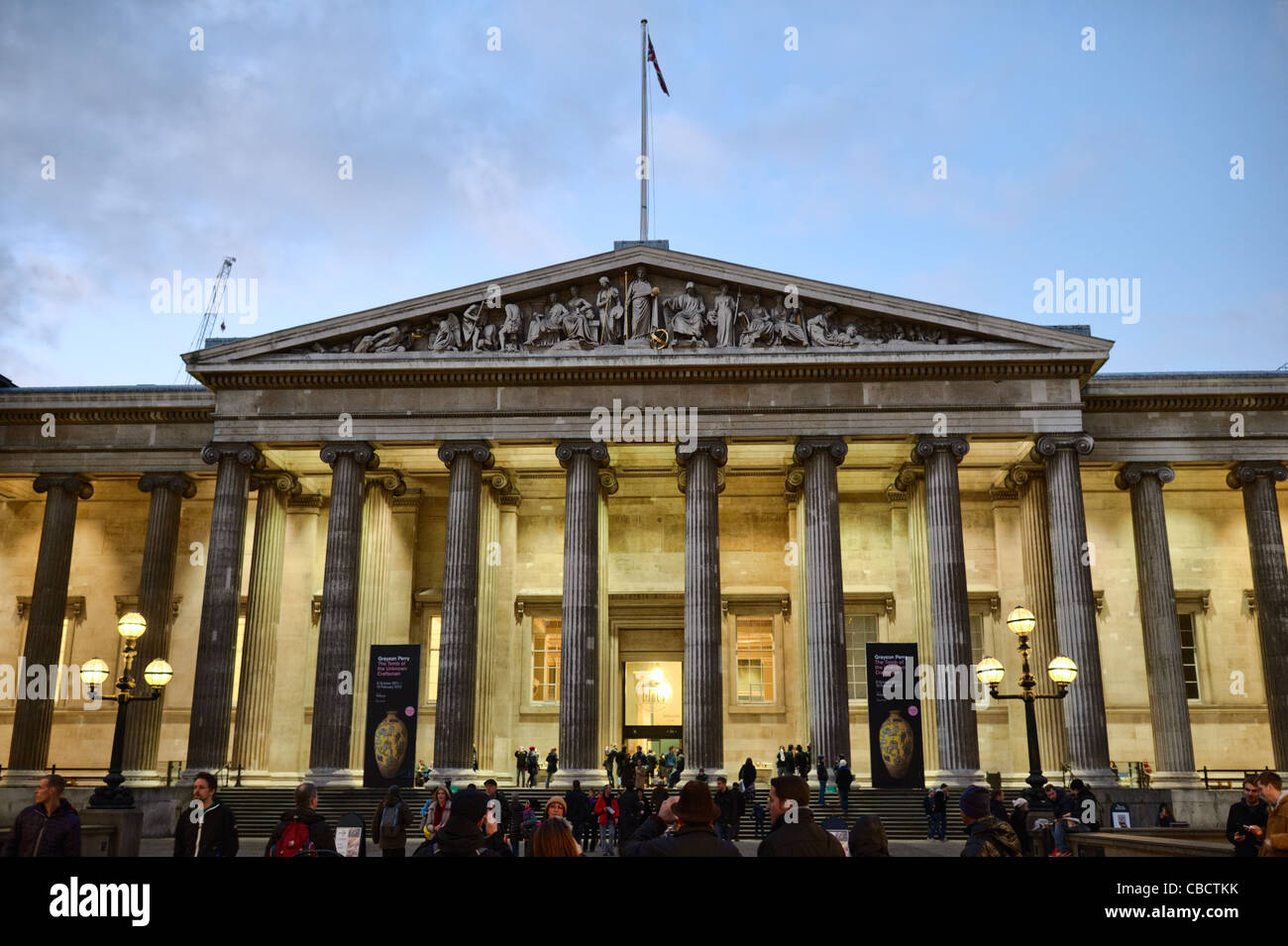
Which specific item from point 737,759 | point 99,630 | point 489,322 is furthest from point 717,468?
point 99,630

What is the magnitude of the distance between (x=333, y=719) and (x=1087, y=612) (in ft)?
68.7

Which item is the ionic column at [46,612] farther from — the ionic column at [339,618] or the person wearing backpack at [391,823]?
the person wearing backpack at [391,823]

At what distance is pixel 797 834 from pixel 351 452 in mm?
27549

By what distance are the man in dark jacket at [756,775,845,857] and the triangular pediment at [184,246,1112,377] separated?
25275 mm

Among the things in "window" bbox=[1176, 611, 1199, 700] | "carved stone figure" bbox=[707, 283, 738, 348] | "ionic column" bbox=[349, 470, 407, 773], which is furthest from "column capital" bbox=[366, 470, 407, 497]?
"window" bbox=[1176, 611, 1199, 700]

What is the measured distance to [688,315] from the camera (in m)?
32.2

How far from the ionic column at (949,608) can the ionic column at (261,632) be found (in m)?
19.6

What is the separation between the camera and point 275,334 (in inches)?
1282

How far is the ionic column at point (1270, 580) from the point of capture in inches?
1232

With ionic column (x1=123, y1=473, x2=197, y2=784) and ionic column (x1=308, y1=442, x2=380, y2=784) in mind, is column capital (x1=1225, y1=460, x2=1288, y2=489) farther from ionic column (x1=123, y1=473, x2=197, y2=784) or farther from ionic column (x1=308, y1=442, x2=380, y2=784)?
ionic column (x1=123, y1=473, x2=197, y2=784)

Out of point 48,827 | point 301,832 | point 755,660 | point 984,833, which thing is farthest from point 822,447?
point 48,827

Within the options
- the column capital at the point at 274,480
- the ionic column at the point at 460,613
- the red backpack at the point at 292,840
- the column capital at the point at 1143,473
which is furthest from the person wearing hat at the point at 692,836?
the column capital at the point at 1143,473

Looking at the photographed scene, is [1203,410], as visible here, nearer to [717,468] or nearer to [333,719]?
[717,468]

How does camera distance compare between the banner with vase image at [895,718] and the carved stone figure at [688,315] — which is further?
the carved stone figure at [688,315]
